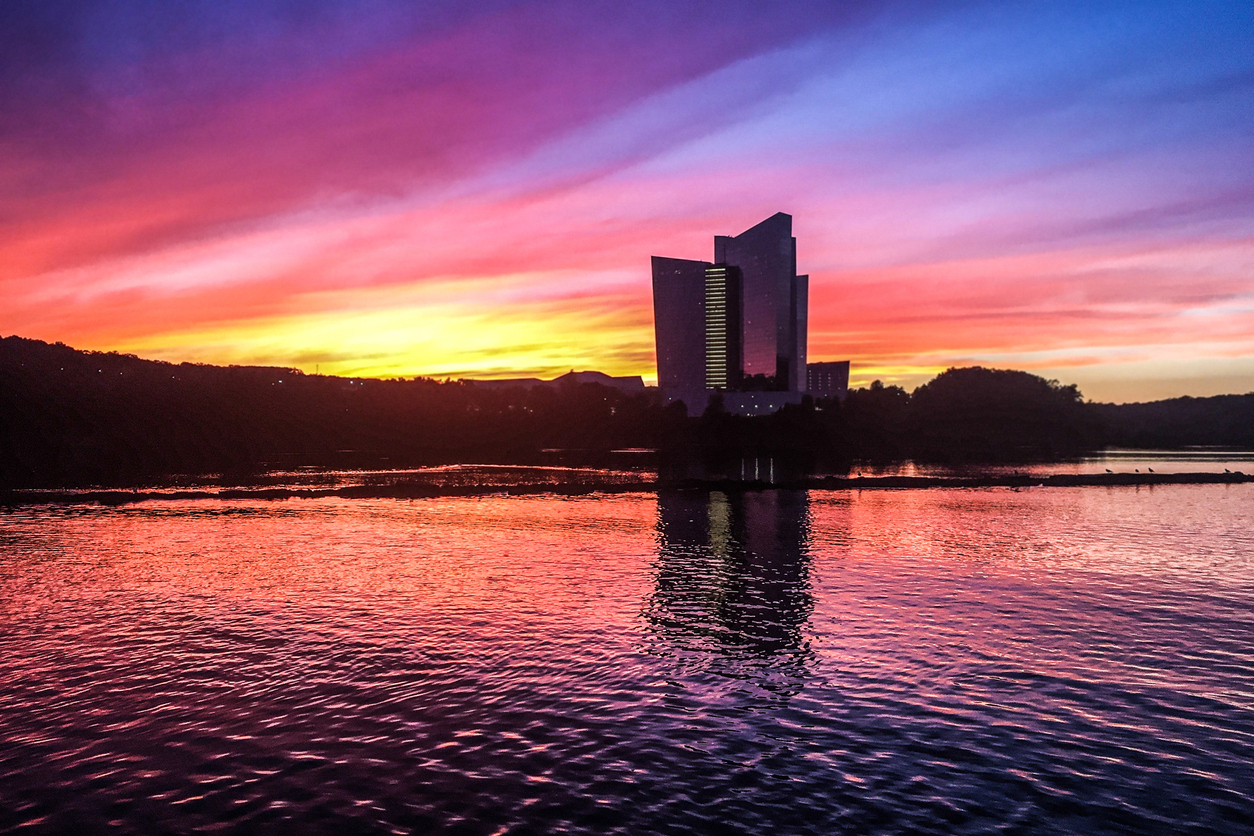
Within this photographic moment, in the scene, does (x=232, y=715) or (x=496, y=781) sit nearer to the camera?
(x=496, y=781)

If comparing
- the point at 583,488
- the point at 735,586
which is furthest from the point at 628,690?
the point at 583,488

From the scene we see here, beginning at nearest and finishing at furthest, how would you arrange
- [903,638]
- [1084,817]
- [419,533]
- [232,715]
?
1. [1084,817]
2. [232,715]
3. [903,638]
4. [419,533]

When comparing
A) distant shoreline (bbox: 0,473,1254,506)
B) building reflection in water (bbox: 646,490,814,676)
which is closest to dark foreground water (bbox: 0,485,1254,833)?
building reflection in water (bbox: 646,490,814,676)

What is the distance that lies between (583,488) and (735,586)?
2457 inches

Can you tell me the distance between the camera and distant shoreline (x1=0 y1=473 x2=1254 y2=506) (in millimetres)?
92938

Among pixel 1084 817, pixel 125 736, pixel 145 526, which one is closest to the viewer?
pixel 1084 817

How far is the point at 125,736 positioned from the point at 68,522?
202ft

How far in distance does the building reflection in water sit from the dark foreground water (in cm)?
31

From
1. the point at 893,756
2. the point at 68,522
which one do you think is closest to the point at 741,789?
the point at 893,756

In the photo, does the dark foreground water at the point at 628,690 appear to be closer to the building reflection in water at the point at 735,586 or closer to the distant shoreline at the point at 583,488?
the building reflection in water at the point at 735,586

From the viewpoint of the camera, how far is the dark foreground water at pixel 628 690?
1788 centimetres

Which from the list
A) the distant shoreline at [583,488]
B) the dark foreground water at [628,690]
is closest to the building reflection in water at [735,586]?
the dark foreground water at [628,690]

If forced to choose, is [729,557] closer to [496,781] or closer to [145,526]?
[496,781]

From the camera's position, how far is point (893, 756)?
20.2 m
